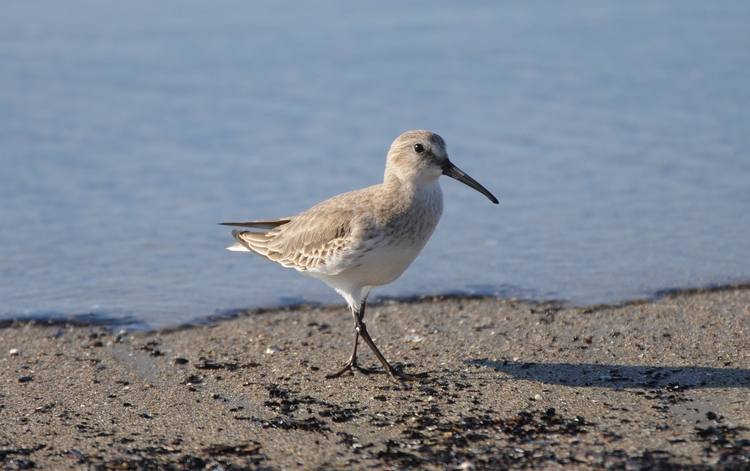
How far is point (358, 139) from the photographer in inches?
477

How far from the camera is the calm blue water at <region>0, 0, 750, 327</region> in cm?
899

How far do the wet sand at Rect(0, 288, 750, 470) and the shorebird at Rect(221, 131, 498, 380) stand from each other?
587 mm

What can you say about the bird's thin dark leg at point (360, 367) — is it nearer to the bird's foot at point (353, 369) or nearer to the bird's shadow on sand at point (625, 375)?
the bird's foot at point (353, 369)

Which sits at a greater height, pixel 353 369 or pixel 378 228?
pixel 378 228

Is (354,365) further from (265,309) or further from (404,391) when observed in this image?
(265,309)

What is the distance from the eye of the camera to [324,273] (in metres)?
6.91

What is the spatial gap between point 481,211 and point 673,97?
4.33 meters

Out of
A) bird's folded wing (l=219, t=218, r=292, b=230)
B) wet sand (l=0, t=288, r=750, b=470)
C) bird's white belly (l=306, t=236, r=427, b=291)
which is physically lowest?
wet sand (l=0, t=288, r=750, b=470)

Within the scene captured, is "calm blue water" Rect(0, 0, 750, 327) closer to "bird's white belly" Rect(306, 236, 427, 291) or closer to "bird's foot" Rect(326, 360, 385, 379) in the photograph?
"bird's foot" Rect(326, 360, 385, 379)

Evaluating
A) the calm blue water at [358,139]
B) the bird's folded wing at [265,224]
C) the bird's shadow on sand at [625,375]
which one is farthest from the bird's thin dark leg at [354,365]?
the calm blue water at [358,139]

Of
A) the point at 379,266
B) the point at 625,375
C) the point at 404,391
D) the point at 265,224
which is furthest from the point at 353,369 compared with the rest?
the point at 625,375

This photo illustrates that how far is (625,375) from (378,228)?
6.56 feet

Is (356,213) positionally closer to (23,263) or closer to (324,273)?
(324,273)

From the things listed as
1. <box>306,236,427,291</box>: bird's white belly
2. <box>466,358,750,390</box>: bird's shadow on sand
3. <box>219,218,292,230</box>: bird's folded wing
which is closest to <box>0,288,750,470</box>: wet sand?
<box>466,358,750,390</box>: bird's shadow on sand
